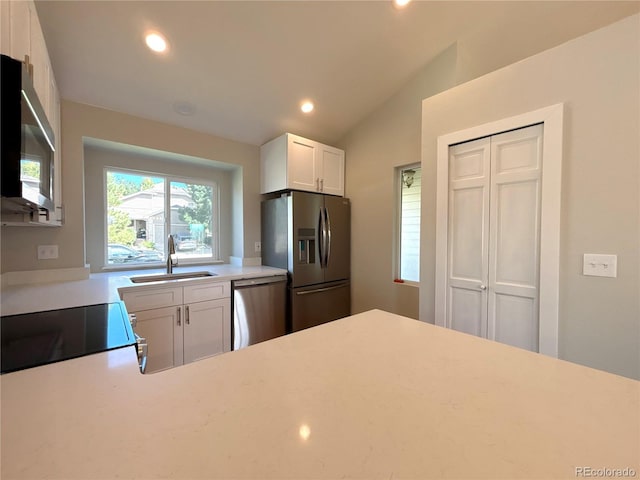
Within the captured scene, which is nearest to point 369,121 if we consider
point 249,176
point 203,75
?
point 249,176

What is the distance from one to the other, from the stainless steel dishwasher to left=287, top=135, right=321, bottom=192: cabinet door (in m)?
1.07

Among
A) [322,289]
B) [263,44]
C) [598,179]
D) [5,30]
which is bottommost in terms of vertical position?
[322,289]

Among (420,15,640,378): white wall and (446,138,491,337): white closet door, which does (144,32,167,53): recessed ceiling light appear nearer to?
(446,138,491,337): white closet door

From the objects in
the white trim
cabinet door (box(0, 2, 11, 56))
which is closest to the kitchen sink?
cabinet door (box(0, 2, 11, 56))

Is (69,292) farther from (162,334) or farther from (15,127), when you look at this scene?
(15,127)

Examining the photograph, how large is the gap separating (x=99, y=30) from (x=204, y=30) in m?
0.67

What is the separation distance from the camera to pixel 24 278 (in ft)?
7.05

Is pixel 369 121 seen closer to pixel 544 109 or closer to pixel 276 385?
pixel 544 109

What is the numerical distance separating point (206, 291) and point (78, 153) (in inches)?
61.9

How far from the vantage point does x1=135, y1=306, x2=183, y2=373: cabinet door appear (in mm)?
2217

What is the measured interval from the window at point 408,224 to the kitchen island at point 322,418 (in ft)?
7.30

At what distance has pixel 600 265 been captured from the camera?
4.83ft

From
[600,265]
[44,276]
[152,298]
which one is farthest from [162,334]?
[600,265]

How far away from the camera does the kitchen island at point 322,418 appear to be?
0.45 meters
